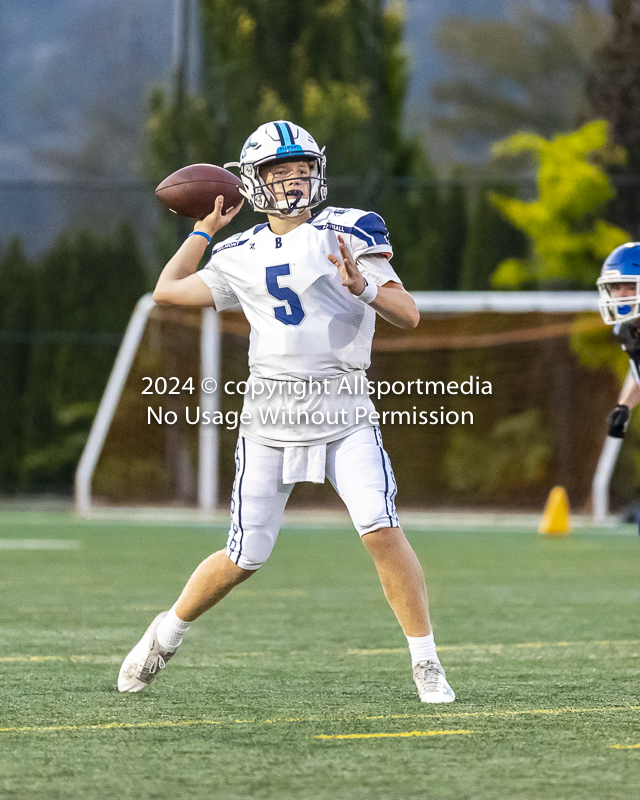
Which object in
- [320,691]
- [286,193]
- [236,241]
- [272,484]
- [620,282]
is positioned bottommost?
Answer: [320,691]

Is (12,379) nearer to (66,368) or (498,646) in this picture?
(66,368)

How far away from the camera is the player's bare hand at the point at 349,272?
3.96 metres

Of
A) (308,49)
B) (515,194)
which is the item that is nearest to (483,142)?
(515,194)

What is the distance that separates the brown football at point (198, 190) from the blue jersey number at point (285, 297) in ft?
1.75

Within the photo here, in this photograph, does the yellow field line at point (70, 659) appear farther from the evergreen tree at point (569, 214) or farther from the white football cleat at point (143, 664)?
the evergreen tree at point (569, 214)

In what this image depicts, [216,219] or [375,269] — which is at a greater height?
[216,219]

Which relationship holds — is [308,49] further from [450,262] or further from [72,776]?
[72,776]

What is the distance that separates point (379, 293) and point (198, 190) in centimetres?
95

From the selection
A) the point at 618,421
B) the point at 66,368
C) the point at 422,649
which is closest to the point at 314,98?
the point at 66,368

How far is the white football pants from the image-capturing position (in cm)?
Answer: 422

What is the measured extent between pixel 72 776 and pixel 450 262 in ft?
47.5

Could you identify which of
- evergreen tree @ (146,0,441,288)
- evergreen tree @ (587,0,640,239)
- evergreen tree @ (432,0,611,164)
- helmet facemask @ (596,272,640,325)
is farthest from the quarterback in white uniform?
evergreen tree @ (432,0,611,164)

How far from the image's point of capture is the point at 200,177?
186 inches

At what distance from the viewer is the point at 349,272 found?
13.0 ft
